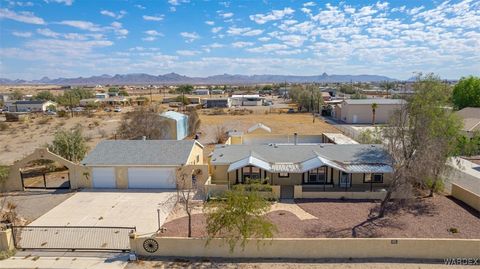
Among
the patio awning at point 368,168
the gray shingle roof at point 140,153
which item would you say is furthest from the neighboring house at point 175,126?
the patio awning at point 368,168

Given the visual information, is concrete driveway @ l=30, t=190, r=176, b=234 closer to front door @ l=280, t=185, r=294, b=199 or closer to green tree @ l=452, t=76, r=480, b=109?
front door @ l=280, t=185, r=294, b=199

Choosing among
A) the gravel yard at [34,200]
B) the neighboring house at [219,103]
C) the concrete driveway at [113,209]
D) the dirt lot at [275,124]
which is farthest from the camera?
the neighboring house at [219,103]

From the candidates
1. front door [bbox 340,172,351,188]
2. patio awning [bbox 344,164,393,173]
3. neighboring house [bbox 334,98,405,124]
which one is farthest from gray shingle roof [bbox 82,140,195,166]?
neighboring house [bbox 334,98,405,124]

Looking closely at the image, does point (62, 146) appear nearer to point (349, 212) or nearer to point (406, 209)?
point (349, 212)

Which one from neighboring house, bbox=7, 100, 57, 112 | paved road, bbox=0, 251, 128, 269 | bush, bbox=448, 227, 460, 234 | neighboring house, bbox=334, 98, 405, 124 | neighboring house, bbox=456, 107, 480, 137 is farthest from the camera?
neighboring house, bbox=7, 100, 57, 112

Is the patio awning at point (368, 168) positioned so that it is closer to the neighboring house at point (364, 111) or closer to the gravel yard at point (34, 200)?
the gravel yard at point (34, 200)

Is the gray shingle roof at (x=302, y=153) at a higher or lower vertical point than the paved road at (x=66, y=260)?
higher
